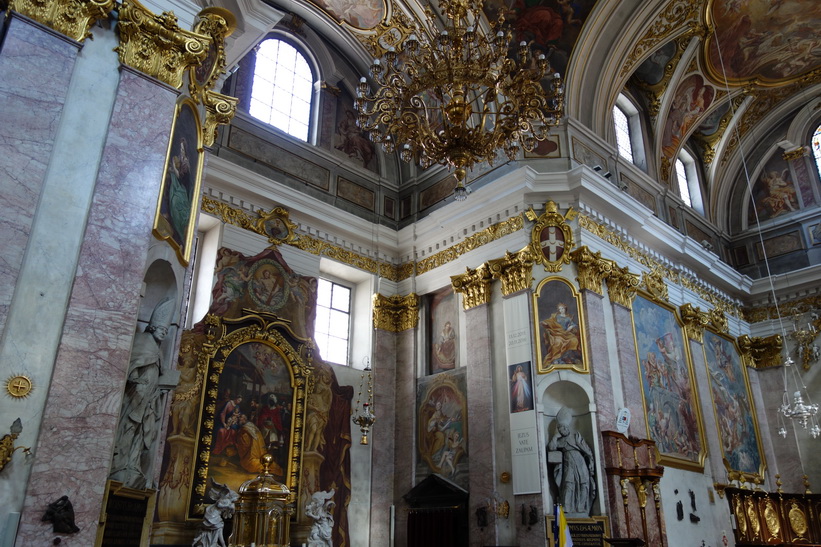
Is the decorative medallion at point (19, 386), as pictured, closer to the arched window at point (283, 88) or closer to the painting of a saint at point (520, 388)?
the painting of a saint at point (520, 388)

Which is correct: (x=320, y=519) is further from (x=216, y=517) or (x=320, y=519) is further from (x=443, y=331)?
(x=443, y=331)

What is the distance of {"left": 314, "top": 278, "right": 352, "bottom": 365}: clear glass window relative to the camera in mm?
12758

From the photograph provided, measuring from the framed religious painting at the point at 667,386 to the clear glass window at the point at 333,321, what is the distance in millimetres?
5454

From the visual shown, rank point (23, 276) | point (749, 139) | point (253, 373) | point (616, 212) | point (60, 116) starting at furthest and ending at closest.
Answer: point (749, 139) < point (616, 212) < point (253, 373) < point (60, 116) < point (23, 276)

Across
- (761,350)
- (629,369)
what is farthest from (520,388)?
(761,350)

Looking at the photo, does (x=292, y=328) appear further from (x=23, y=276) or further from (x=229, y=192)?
(x=23, y=276)

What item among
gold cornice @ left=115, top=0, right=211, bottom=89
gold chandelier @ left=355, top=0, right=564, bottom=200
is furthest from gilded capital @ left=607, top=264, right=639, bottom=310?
gold cornice @ left=115, top=0, right=211, bottom=89

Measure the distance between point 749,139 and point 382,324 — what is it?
11.0 metres

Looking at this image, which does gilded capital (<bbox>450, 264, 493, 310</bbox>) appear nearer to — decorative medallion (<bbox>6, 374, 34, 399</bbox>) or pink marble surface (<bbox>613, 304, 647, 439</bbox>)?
pink marble surface (<bbox>613, 304, 647, 439</bbox>)

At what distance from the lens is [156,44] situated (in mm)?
6406

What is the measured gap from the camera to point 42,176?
17.6 ft

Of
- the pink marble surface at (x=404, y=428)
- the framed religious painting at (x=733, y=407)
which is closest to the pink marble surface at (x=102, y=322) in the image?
the pink marble surface at (x=404, y=428)

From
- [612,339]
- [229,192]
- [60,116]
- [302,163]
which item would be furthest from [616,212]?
[60,116]

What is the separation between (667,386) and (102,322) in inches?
407
